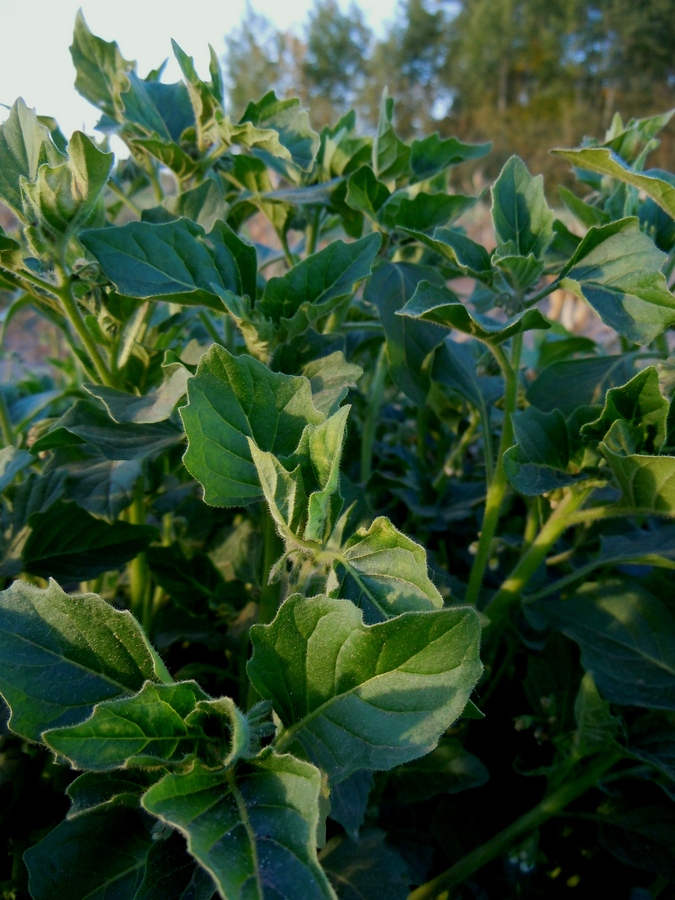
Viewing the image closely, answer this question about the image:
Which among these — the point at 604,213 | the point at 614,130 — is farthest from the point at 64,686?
the point at 614,130

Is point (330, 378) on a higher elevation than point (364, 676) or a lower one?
higher

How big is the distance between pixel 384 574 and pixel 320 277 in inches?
15.3

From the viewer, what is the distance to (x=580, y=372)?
997 millimetres

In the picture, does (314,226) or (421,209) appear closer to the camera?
(421,209)

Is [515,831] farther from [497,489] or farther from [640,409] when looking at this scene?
[640,409]

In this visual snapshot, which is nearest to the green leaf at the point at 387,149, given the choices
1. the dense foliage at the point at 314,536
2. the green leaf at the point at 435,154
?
the dense foliage at the point at 314,536

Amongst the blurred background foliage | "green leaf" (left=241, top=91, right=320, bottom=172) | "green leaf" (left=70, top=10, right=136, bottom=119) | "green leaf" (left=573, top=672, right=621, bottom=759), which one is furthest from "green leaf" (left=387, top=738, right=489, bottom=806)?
the blurred background foliage

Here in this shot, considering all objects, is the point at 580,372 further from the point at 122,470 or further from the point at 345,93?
the point at 345,93

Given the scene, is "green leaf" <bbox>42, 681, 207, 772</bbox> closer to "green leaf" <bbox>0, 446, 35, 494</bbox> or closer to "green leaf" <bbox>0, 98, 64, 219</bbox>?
"green leaf" <bbox>0, 446, 35, 494</bbox>

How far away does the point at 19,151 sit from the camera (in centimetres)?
75

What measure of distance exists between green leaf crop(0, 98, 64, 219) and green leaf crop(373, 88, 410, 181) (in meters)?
0.40

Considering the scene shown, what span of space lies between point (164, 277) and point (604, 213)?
617 mm

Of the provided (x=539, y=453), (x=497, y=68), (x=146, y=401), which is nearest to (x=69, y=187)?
(x=146, y=401)

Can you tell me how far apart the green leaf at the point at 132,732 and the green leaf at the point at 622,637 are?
564 millimetres
